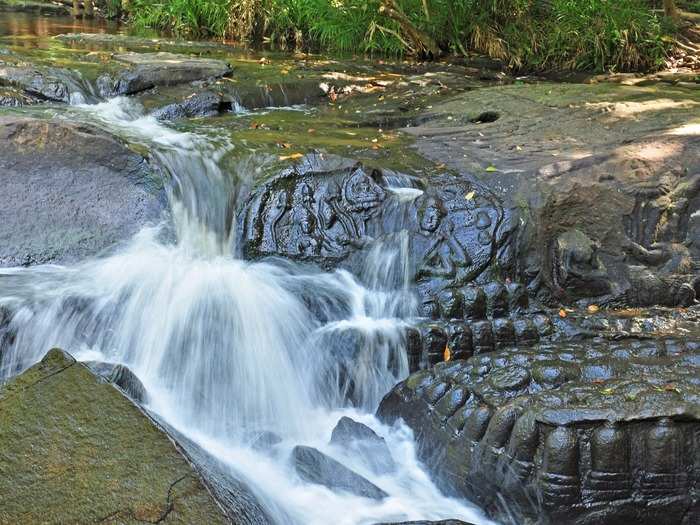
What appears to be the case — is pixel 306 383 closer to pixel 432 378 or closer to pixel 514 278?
pixel 432 378

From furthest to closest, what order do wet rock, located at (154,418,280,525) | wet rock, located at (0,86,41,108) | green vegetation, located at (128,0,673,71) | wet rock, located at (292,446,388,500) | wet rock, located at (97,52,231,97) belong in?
1. green vegetation, located at (128,0,673,71)
2. wet rock, located at (97,52,231,97)
3. wet rock, located at (0,86,41,108)
4. wet rock, located at (292,446,388,500)
5. wet rock, located at (154,418,280,525)

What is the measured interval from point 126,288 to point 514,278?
245 cm

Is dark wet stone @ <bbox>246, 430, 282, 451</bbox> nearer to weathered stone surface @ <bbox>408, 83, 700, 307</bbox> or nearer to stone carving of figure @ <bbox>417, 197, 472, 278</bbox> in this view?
stone carving of figure @ <bbox>417, 197, 472, 278</bbox>

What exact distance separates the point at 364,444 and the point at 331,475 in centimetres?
38

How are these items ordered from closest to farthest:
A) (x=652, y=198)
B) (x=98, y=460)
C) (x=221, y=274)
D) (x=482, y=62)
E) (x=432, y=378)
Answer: (x=98, y=460) → (x=432, y=378) → (x=221, y=274) → (x=652, y=198) → (x=482, y=62)

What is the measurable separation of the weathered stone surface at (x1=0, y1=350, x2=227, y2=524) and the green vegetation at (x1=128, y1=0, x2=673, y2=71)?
9.97 metres

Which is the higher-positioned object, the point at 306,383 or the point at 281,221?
the point at 281,221

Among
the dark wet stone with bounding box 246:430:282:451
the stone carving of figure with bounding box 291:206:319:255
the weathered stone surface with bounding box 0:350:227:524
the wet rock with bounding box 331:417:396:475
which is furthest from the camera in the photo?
the stone carving of figure with bounding box 291:206:319:255

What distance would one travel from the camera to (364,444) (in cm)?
391

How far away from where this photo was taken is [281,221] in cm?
496

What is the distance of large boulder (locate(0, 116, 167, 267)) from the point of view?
4746 millimetres

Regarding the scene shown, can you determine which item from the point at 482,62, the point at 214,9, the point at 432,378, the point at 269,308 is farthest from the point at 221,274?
the point at 214,9

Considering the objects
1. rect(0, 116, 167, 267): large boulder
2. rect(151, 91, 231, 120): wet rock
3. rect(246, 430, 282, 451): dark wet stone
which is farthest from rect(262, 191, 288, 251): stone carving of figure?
rect(151, 91, 231, 120): wet rock

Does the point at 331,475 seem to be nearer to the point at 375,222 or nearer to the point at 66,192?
the point at 375,222
